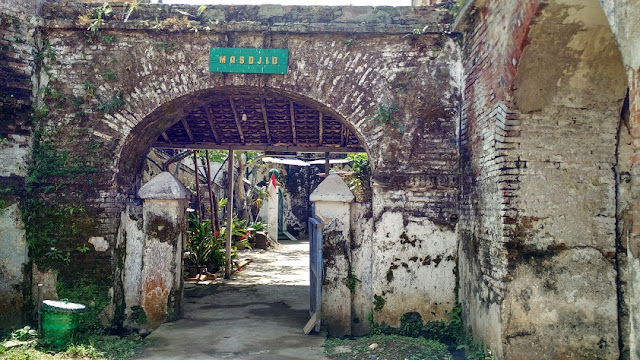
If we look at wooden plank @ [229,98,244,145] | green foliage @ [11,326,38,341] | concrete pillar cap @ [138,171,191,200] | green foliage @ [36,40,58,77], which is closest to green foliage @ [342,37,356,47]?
wooden plank @ [229,98,244,145]

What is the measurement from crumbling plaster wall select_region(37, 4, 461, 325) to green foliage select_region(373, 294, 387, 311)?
494mm

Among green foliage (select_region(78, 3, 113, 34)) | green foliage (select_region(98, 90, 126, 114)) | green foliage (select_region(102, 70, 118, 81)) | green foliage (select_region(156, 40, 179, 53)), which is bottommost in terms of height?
green foliage (select_region(98, 90, 126, 114))

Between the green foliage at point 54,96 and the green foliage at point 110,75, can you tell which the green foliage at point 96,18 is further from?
the green foliage at point 54,96

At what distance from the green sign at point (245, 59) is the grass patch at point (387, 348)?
3.30 meters

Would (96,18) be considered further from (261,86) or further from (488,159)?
(488,159)

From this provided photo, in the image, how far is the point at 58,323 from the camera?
17.0 ft

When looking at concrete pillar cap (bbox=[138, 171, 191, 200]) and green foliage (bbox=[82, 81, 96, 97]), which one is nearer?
green foliage (bbox=[82, 81, 96, 97])

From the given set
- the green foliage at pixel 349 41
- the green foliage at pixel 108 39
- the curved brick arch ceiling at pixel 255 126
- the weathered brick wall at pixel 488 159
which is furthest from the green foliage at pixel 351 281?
the green foliage at pixel 108 39

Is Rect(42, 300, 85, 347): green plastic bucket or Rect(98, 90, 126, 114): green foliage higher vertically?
Rect(98, 90, 126, 114): green foliage

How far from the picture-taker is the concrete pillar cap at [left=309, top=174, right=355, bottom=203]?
6.13 meters

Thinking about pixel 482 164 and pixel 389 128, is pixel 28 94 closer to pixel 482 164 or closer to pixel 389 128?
pixel 389 128

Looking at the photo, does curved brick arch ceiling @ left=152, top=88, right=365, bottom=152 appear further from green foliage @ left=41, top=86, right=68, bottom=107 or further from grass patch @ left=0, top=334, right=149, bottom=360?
grass patch @ left=0, top=334, right=149, bottom=360

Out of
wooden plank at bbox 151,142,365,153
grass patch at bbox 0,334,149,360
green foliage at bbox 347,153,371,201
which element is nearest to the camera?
grass patch at bbox 0,334,149,360

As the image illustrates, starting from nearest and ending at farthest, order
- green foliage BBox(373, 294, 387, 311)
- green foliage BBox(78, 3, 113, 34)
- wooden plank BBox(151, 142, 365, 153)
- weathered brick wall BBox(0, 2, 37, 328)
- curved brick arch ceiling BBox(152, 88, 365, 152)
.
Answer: weathered brick wall BBox(0, 2, 37, 328)
green foliage BBox(373, 294, 387, 311)
green foliage BBox(78, 3, 113, 34)
curved brick arch ceiling BBox(152, 88, 365, 152)
wooden plank BBox(151, 142, 365, 153)
